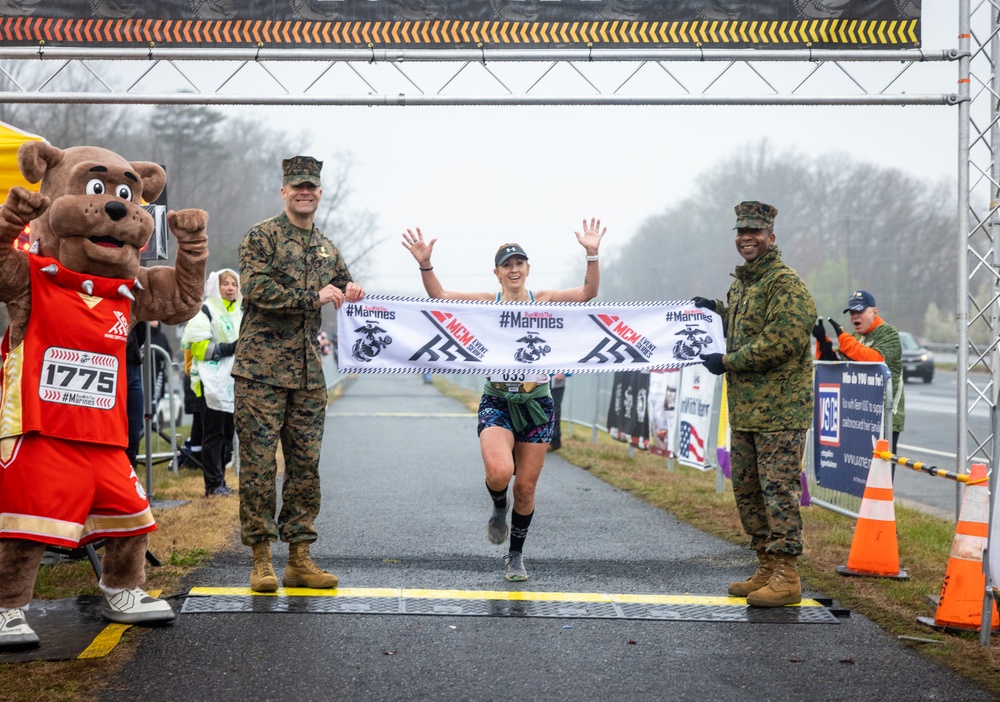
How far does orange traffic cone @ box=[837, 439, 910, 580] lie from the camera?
672 centimetres

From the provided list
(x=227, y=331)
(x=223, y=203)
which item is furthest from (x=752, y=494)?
(x=223, y=203)

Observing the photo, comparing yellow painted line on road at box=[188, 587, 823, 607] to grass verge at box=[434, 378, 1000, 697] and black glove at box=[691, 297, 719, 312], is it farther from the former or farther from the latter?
black glove at box=[691, 297, 719, 312]

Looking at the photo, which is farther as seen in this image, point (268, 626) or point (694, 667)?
point (268, 626)

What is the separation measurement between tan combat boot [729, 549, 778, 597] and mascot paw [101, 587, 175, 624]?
3120 mm

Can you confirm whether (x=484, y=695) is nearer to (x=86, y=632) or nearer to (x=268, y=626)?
(x=268, y=626)

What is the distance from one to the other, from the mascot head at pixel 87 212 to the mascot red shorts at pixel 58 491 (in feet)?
2.93

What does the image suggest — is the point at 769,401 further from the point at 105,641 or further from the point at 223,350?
the point at 223,350

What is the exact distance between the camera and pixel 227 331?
10.0 metres

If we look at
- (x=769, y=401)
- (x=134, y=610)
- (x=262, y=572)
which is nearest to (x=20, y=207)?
(x=134, y=610)

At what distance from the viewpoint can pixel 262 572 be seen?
19.2 ft

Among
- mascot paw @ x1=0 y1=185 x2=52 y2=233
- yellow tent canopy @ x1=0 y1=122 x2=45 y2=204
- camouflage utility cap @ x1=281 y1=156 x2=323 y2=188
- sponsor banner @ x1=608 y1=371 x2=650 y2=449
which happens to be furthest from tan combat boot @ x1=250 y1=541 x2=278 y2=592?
sponsor banner @ x1=608 y1=371 x2=650 y2=449

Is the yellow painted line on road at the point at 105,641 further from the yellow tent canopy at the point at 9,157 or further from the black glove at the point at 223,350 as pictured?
the black glove at the point at 223,350

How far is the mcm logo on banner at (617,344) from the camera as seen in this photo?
7270 millimetres

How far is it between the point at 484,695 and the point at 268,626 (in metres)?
1.40
